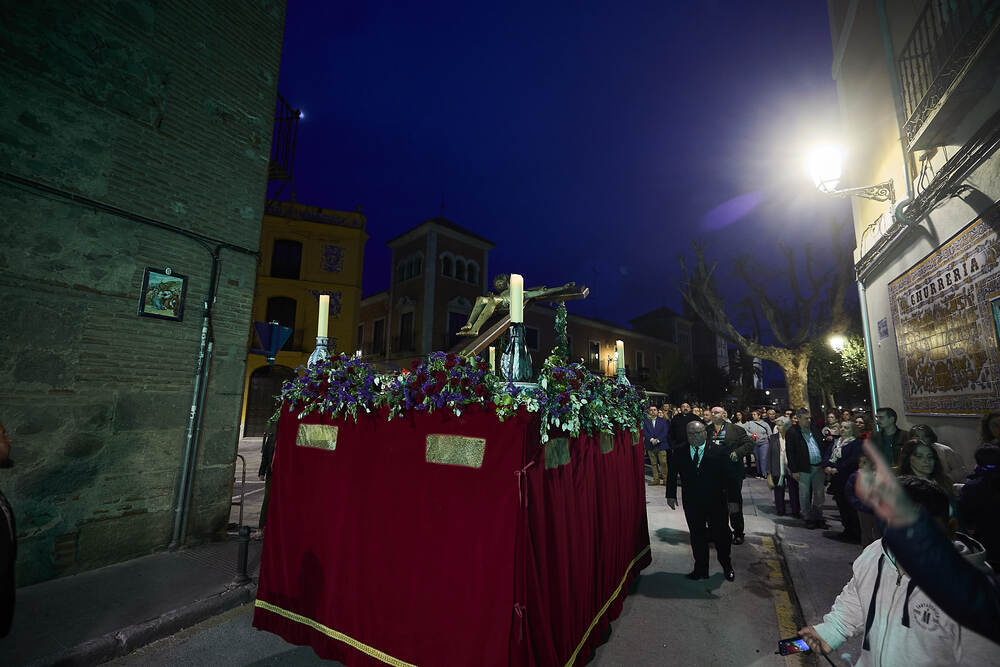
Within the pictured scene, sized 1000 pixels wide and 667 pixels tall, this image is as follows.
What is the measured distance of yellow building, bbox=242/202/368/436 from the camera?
21797 millimetres

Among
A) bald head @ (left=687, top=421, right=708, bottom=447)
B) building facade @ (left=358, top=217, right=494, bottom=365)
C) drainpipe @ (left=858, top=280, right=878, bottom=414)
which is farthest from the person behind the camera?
building facade @ (left=358, top=217, right=494, bottom=365)

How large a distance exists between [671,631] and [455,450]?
2.65 meters

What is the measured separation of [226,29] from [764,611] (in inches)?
382

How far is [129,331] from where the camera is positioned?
5305 mm

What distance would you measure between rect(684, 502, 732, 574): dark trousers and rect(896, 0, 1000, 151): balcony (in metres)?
5.22

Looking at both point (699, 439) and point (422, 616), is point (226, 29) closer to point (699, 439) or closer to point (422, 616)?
point (422, 616)

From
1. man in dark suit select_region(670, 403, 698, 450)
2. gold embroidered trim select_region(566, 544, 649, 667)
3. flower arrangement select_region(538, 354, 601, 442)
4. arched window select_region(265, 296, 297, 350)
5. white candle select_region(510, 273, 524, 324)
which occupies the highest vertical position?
arched window select_region(265, 296, 297, 350)

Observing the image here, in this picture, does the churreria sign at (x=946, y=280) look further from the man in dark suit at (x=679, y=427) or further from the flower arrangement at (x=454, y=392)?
the flower arrangement at (x=454, y=392)

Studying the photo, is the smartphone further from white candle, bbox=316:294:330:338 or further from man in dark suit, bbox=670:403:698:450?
man in dark suit, bbox=670:403:698:450

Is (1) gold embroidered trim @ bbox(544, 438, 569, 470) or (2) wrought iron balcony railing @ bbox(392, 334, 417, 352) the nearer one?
(1) gold embroidered trim @ bbox(544, 438, 569, 470)

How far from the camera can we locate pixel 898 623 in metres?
1.78

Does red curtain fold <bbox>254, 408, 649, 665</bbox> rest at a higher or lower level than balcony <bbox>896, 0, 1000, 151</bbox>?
lower

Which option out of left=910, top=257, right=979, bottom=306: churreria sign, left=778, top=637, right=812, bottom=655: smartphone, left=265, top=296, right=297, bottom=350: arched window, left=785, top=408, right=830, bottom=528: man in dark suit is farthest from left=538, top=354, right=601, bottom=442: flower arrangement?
left=265, top=296, right=297, bottom=350: arched window

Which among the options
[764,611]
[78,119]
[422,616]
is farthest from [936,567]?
[78,119]
